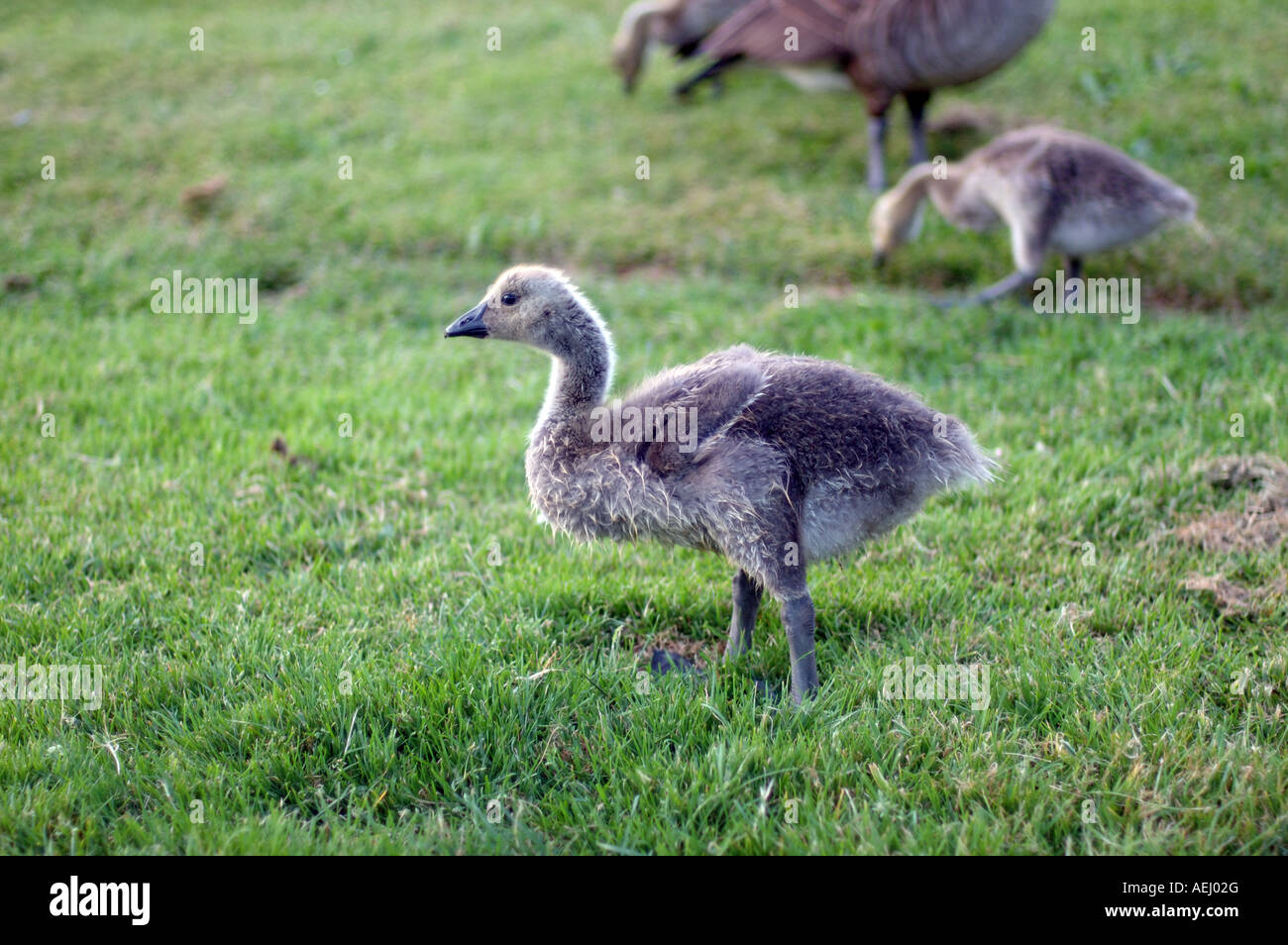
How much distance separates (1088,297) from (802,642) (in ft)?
17.5

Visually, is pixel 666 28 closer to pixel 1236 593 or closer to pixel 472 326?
pixel 472 326

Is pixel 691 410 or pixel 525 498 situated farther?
pixel 525 498

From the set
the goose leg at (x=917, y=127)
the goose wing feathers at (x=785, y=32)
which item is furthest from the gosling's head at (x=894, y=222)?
the goose wing feathers at (x=785, y=32)

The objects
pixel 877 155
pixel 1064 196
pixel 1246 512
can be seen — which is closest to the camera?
pixel 1246 512

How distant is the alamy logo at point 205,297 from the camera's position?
851 centimetres

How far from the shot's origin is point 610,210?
10.0 meters

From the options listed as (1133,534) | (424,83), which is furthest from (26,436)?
(424,83)

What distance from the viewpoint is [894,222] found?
8.70 m

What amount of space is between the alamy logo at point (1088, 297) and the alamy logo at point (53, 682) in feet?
22.2
